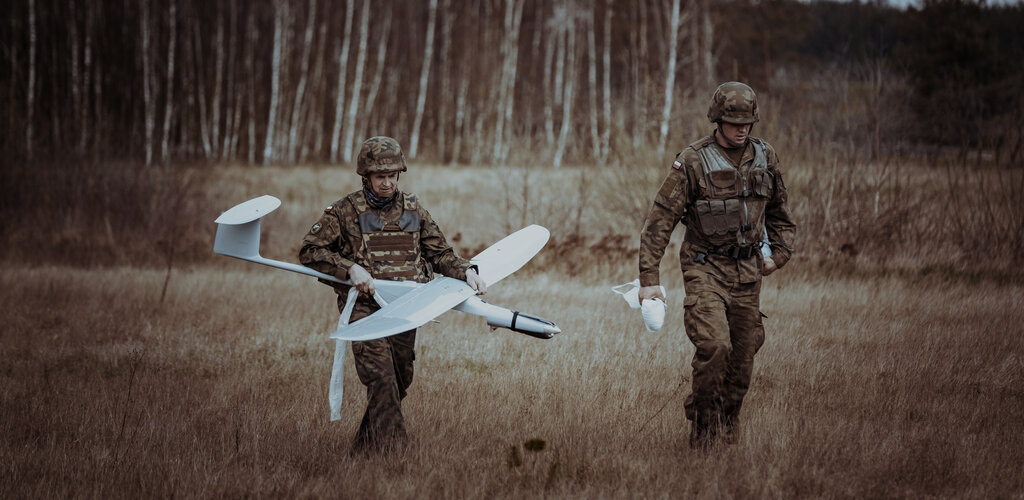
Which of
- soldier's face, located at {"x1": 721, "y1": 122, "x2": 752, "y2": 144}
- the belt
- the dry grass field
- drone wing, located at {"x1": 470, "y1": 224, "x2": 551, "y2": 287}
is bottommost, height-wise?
the dry grass field

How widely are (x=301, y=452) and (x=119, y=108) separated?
3142cm

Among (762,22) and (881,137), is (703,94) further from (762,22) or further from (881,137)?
(762,22)

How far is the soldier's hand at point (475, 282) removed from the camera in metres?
4.64

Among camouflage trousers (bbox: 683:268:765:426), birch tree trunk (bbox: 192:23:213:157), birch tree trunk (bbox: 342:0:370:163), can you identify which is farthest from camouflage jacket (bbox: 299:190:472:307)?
birch tree trunk (bbox: 192:23:213:157)

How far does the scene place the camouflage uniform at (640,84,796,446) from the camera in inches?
185

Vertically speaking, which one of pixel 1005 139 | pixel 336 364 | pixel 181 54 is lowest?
pixel 336 364

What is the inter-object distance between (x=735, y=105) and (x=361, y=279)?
2355 millimetres

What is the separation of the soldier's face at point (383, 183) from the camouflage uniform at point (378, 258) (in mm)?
72

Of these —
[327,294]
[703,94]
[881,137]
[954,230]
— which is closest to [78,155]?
[327,294]

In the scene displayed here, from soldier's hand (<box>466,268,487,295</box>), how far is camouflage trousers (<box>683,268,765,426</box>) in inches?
47.0

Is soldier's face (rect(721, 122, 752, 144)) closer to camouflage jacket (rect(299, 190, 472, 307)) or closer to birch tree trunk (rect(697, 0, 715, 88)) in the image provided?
camouflage jacket (rect(299, 190, 472, 307))

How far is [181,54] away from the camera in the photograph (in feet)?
105

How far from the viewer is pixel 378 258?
185 inches

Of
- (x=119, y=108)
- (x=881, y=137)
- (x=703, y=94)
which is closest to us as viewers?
(x=881, y=137)
